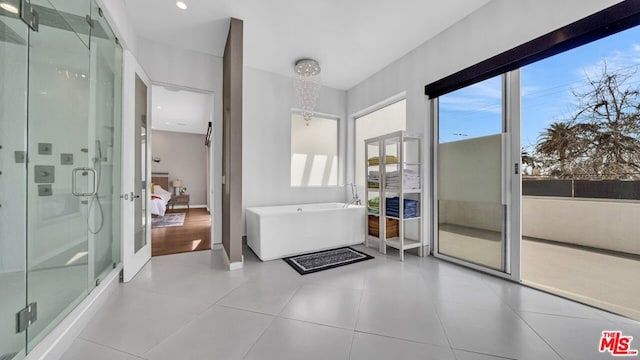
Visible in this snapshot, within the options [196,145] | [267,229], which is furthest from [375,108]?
[196,145]

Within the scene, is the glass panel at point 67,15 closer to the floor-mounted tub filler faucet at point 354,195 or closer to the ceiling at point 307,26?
the ceiling at point 307,26

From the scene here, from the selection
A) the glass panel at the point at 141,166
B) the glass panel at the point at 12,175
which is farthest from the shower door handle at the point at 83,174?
the glass panel at the point at 141,166

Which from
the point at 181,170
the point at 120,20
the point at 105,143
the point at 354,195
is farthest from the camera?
the point at 181,170

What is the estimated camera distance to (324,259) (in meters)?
2.93

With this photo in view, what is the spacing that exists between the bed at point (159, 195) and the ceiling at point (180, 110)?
64.6 inches

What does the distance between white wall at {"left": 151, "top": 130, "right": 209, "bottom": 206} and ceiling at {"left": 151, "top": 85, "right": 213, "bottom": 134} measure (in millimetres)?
365

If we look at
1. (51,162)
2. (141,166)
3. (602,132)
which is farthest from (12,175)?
(602,132)

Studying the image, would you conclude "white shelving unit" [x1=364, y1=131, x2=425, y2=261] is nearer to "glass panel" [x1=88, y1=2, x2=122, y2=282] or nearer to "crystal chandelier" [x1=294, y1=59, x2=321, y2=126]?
"crystal chandelier" [x1=294, y1=59, x2=321, y2=126]

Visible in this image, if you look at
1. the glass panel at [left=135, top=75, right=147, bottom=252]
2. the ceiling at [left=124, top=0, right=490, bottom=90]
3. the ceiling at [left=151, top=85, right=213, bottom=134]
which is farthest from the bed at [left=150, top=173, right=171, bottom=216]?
the ceiling at [left=124, top=0, right=490, bottom=90]

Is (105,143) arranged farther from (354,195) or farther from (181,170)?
(181,170)

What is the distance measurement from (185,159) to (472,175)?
8694mm

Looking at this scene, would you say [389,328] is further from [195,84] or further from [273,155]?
[195,84]

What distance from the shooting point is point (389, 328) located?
158 cm

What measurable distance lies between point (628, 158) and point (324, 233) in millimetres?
2792
